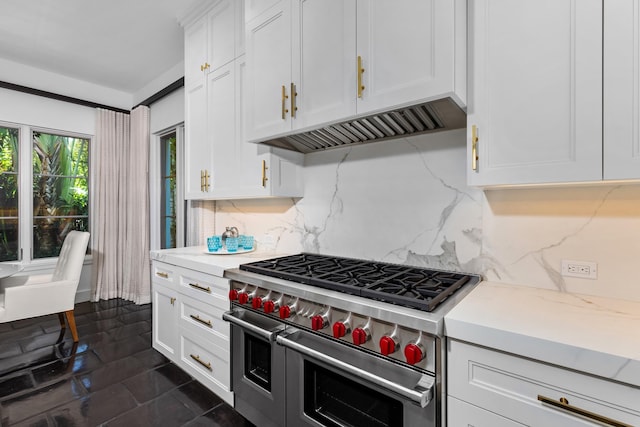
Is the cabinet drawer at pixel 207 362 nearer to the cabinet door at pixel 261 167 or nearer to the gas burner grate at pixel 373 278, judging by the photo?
the gas burner grate at pixel 373 278

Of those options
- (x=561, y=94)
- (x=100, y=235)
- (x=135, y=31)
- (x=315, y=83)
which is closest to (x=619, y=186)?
(x=561, y=94)

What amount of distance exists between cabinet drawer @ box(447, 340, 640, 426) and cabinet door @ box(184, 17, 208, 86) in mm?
2717

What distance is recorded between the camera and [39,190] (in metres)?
3.85

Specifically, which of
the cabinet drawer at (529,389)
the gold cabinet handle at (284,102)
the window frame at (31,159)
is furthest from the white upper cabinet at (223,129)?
the window frame at (31,159)

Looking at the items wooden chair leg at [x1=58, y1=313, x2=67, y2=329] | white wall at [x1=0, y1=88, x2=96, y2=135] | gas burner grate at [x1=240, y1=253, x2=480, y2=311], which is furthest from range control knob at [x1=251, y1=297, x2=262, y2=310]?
white wall at [x1=0, y1=88, x2=96, y2=135]

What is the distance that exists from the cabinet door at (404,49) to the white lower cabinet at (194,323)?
4.47 feet

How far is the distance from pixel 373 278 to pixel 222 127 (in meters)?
A: 1.70

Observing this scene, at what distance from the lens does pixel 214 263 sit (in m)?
1.99

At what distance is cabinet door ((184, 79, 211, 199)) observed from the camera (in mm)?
2582

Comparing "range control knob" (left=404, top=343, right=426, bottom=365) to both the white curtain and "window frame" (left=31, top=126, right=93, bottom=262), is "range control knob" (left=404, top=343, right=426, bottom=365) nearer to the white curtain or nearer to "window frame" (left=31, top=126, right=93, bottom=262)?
the white curtain

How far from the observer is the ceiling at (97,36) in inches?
100

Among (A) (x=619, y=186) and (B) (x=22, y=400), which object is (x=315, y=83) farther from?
(B) (x=22, y=400)

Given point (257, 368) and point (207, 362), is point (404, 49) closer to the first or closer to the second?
point (257, 368)

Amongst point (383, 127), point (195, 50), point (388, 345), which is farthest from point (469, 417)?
point (195, 50)
